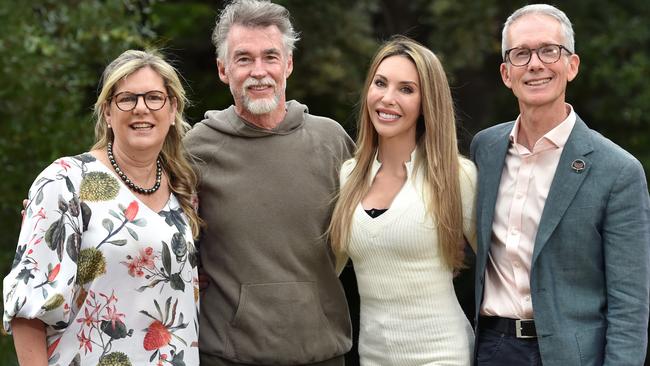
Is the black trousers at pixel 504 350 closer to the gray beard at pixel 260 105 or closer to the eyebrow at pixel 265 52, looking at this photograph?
the gray beard at pixel 260 105

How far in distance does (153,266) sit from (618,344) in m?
1.61

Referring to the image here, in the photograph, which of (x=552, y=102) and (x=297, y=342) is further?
(x=297, y=342)

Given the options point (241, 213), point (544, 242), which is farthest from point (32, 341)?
point (544, 242)

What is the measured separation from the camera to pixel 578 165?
356 cm

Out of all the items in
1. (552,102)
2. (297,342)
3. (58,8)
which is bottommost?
(297,342)

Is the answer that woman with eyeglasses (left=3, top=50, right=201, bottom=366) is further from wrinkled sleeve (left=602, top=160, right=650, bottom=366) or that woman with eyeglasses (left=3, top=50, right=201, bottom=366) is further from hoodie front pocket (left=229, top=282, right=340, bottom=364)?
wrinkled sleeve (left=602, top=160, right=650, bottom=366)

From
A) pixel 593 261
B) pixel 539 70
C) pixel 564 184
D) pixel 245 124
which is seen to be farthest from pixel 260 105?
pixel 593 261

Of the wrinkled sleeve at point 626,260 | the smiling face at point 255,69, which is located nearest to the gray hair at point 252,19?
the smiling face at point 255,69

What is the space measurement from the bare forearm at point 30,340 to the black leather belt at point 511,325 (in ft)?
5.09

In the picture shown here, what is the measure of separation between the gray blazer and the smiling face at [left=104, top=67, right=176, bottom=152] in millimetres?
1404

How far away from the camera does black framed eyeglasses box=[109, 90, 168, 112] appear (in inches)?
145

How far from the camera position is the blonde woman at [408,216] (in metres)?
3.84

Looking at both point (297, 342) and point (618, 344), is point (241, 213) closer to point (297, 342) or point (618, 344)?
point (297, 342)

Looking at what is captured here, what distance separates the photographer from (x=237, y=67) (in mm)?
4238
